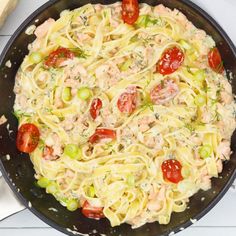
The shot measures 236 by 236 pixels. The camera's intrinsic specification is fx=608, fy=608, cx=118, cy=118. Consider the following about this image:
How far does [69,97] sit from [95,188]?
52cm

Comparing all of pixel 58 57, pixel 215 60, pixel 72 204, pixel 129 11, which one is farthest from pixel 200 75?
pixel 72 204

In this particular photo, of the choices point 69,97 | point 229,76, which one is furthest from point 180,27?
point 69,97

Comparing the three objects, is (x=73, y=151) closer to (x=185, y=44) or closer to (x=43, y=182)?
(x=43, y=182)

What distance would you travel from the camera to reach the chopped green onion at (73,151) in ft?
10.7

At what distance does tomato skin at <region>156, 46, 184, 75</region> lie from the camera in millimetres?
3234

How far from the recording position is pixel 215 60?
3.30 m

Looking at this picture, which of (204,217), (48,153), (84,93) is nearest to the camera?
(84,93)

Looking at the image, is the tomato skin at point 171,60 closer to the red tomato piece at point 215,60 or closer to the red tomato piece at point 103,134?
the red tomato piece at point 215,60

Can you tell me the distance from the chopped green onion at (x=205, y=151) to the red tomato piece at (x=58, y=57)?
87 cm

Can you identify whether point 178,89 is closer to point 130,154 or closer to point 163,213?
point 130,154

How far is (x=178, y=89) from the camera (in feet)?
10.8

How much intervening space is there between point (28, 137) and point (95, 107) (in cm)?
40

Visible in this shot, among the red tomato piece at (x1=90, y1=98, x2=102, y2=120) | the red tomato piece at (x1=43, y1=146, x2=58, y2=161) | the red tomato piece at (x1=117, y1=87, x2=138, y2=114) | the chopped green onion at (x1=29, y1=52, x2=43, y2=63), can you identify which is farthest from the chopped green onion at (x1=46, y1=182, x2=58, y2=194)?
the chopped green onion at (x1=29, y1=52, x2=43, y2=63)

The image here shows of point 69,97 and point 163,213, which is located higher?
point 69,97
